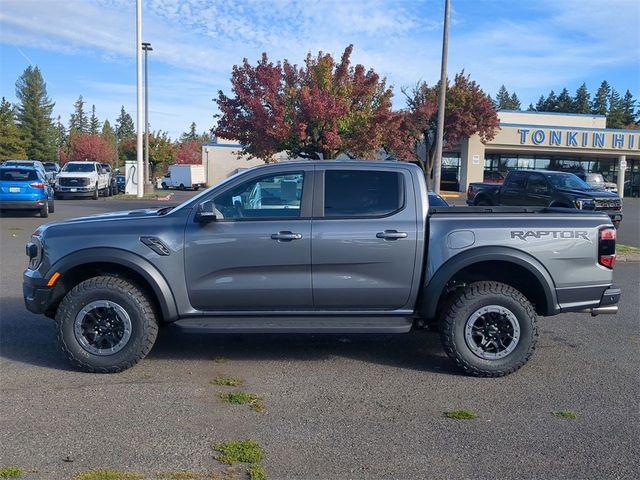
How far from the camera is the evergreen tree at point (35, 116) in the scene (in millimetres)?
81812

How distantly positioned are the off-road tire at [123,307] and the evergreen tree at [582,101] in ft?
359

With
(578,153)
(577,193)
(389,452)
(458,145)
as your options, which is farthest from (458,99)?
(389,452)

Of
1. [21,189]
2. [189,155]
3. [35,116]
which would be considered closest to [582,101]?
[189,155]

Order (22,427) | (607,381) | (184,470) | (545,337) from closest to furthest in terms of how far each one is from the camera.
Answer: (184,470), (22,427), (607,381), (545,337)

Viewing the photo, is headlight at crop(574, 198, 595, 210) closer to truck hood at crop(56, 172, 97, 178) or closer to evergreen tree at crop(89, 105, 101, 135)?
truck hood at crop(56, 172, 97, 178)

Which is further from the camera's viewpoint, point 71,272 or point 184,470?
point 71,272

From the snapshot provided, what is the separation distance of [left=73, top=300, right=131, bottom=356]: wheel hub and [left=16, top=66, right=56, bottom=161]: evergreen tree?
8155 cm

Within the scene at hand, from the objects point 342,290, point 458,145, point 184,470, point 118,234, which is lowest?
point 184,470

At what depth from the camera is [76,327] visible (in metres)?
5.66

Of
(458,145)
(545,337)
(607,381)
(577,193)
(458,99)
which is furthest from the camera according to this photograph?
(458,145)

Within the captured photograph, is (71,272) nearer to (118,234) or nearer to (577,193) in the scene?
(118,234)

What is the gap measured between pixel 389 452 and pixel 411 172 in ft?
8.92

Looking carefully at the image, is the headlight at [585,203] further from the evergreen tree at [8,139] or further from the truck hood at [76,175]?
the evergreen tree at [8,139]

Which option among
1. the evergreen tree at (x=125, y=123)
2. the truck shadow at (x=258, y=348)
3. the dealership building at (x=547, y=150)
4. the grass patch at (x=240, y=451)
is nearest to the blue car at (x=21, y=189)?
the truck shadow at (x=258, y=348)
